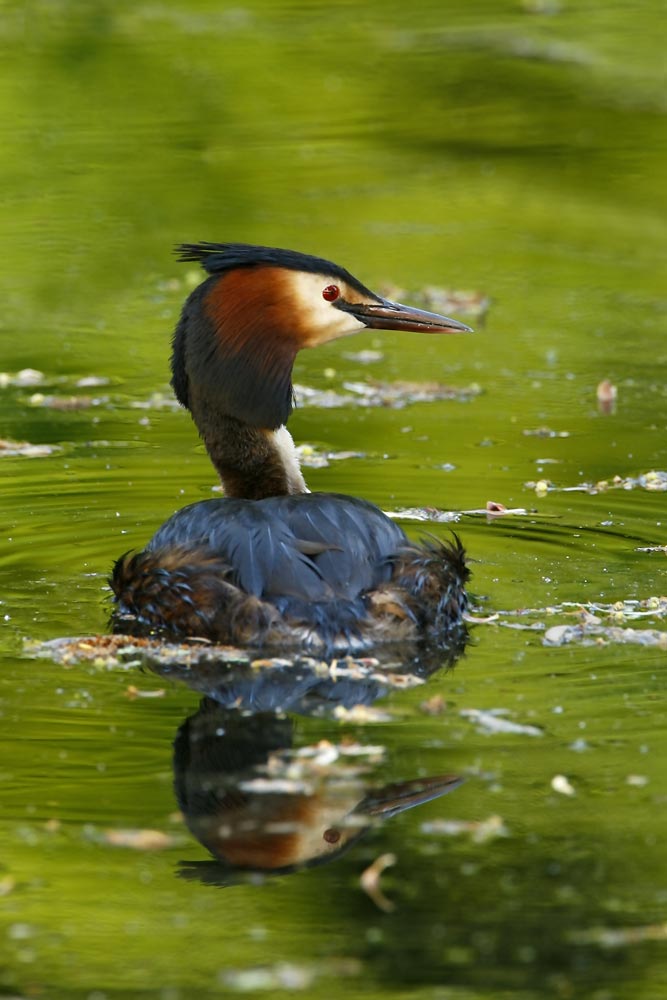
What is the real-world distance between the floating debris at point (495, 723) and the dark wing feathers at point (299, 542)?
33.1 inches

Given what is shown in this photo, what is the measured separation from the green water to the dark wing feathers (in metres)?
0.47

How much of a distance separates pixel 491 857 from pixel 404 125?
1255cm

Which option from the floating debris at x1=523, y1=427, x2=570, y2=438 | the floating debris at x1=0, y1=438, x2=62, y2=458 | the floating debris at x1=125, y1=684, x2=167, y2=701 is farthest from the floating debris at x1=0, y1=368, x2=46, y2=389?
the floating debris at x1=125, y1=684, x2=167, y2=701

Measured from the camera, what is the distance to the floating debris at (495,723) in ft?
17.1

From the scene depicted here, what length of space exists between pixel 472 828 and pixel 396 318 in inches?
137

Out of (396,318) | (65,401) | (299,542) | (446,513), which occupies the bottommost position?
(446,513)

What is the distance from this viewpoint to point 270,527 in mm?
6258

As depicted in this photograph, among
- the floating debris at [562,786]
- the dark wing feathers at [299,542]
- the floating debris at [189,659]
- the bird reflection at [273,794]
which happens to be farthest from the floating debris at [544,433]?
the floating debris at [562,786]

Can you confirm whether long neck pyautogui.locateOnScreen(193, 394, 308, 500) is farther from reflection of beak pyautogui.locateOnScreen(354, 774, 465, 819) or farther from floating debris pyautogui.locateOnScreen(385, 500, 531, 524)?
reflection of beak pyautogui.locateOnScreen(354, 774, 465, 819)

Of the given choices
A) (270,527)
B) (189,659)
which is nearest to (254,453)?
(270,527)

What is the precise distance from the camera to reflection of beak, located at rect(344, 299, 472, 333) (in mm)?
7547

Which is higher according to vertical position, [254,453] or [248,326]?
[248,326]

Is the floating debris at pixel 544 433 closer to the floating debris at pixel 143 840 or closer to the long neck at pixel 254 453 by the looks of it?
→ the long neck at pixel 254 453

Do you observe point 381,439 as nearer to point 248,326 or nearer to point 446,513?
point 446,513
